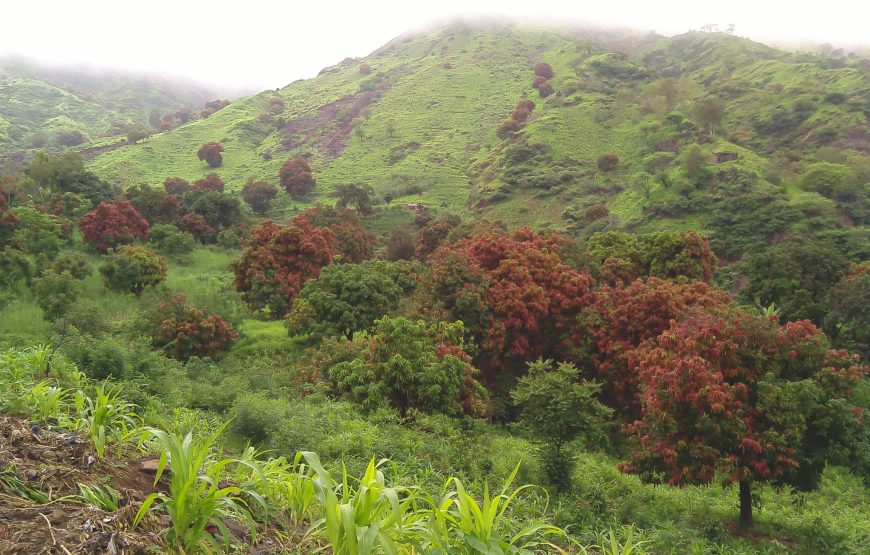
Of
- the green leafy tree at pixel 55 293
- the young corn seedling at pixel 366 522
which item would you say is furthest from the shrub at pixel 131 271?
the young corn seedling at pixel 366 522

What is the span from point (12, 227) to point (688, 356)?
2363 cm

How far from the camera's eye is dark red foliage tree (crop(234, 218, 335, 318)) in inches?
805

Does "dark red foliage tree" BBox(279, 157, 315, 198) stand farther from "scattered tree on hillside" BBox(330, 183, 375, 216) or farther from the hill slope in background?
the hill slope in background

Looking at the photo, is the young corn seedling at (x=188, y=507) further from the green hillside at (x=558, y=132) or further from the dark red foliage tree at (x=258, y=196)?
the dark red foliage tree at (x=258, y=196)

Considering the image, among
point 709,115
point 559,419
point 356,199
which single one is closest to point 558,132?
point 709,115

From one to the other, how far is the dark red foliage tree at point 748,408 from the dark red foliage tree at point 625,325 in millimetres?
4794

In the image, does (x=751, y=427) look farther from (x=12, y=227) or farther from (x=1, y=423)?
(x=12, y=227)

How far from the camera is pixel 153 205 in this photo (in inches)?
1176

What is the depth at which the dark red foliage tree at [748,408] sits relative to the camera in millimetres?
7938

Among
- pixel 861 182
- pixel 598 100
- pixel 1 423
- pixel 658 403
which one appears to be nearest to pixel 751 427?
pixel 658 403

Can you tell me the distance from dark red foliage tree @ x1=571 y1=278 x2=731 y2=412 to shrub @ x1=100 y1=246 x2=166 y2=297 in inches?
650

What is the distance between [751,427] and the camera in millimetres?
8258

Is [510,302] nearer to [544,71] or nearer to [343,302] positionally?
[343,302]

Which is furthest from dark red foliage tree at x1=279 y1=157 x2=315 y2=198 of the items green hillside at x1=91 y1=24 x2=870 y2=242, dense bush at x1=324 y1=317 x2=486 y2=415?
dense bush at x1=324 y1=317 x2=486 y2=415
